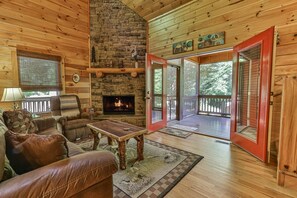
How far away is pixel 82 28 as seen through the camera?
166 inches

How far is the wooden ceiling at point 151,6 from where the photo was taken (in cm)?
379

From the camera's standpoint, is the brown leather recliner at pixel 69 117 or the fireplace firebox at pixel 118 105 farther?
the fireplace firebox at pixel 118 105

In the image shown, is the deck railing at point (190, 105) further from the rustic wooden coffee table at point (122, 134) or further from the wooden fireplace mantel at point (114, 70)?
the rustic wooden coffee table at point (122, 134)

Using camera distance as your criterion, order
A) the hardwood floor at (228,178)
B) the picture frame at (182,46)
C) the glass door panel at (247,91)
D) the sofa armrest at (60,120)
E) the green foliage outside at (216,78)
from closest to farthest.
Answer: the hardwood floor at (228,178) → the glass door panel at (247,91) → the sofa armrest at (60,120) → the picture frame at (182,46) → the green foliage outside at (216,78)

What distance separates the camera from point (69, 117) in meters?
3.44

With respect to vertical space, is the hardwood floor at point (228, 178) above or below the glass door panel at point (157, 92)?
below

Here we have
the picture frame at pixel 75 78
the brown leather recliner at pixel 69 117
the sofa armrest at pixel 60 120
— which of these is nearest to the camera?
the sofa armrest at pixel 60 120

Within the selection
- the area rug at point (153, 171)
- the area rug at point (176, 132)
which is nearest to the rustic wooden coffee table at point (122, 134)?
the area rug at point (153, 171)

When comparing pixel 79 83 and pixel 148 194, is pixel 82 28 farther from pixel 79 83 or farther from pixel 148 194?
pixel 148 194

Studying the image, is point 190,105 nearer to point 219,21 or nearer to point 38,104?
point 219,21

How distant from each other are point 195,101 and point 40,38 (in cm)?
590

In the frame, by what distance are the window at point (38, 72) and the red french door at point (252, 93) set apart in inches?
166

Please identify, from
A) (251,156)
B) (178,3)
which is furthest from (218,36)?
(251,156)

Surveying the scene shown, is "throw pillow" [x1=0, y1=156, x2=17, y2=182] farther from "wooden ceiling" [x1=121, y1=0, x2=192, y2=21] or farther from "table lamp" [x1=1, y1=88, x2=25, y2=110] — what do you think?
"wooden ceiling" [x1=121, y1=0, x2=192, y2=21]
